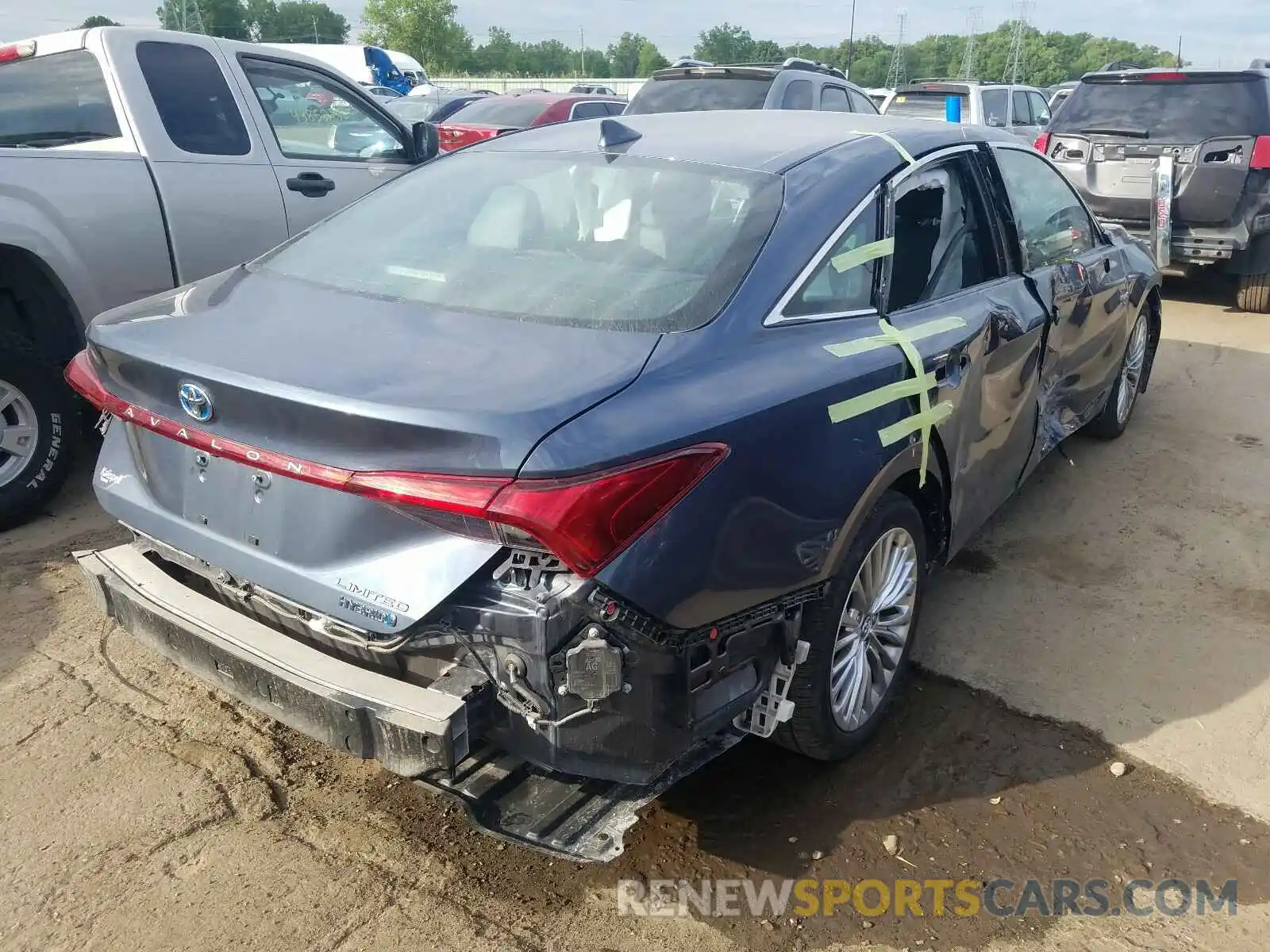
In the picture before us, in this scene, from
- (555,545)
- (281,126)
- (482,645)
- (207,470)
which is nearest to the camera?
(555,545)

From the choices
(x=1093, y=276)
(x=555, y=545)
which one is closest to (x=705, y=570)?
(x=555, y=545)

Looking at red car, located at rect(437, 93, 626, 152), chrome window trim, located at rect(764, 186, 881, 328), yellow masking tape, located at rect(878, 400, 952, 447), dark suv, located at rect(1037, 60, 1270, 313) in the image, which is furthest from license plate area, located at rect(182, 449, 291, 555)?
red car, located at rect(437, 93, 626, 152)

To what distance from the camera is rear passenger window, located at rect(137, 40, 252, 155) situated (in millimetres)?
4906

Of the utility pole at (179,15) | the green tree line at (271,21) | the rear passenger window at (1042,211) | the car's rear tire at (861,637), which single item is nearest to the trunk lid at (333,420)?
the car's rear tire at (861,637)

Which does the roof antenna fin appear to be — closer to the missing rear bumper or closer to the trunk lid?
the trunk lid

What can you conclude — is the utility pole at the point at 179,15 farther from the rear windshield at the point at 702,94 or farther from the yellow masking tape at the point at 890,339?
the yellow masking tape at the point at 890,339

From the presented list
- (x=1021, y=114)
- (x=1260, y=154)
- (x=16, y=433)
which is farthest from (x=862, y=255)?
(x=1021, y=114)

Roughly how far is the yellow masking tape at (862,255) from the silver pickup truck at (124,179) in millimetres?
3315

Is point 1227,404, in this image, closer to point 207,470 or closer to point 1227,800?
point 1227,800

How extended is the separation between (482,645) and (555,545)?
30 centimetres

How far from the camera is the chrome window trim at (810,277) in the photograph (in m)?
2.58

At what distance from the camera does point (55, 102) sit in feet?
15.6

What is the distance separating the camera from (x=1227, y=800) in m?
2.96

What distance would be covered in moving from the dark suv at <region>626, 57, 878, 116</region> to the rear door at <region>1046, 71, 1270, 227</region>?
2387mm
